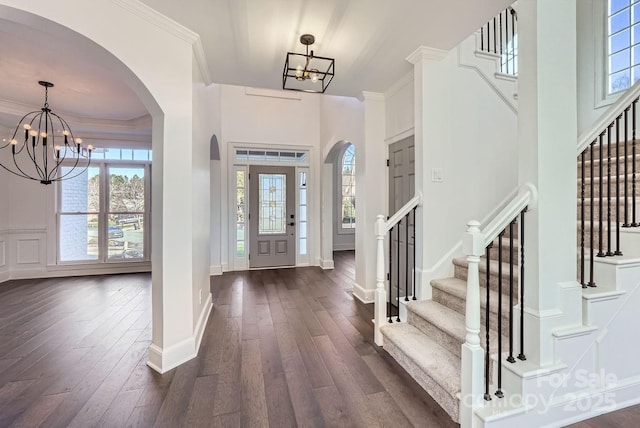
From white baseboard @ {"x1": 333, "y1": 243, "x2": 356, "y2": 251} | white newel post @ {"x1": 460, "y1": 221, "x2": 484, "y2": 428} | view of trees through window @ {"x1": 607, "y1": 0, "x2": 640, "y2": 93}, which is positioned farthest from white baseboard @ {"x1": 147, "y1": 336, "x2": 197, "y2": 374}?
white baseboard @ {"x1": 333, "y1": 243, "x2": 356, "y2": 251}

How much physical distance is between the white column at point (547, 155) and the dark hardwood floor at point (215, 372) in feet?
3.13

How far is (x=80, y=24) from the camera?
1808 millimetres

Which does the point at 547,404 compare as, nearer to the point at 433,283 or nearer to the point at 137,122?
the point at 433,283

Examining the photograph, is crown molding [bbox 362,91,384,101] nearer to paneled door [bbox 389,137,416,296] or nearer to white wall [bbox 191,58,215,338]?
paneled door [bbox 389,137,416,296]

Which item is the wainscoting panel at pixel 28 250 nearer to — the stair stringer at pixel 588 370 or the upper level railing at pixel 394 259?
the upper level railing at pixel 394 259

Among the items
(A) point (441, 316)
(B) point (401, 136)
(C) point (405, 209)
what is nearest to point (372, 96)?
(B) point (401, 136)

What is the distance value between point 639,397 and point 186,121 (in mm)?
3821

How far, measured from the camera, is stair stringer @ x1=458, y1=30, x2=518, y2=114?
299cm

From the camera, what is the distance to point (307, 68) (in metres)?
2.54

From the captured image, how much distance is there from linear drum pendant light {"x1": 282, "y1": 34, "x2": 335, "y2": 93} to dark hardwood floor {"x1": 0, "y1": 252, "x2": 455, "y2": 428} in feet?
8.01

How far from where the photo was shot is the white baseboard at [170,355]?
7.34ft

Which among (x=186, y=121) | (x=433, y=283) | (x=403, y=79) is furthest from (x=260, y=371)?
(x=403, y=79)

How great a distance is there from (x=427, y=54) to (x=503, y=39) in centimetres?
157

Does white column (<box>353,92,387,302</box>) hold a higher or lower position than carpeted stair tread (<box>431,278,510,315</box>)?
higher
